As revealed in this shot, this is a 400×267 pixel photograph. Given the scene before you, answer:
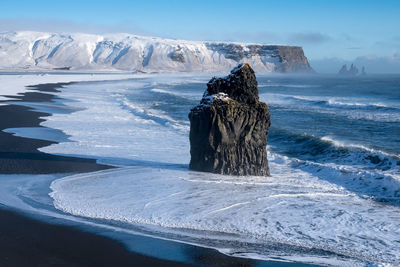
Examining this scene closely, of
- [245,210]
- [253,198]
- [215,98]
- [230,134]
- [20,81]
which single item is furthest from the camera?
[20,81]

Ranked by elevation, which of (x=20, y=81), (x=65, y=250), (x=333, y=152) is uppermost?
(x=20, y=81)

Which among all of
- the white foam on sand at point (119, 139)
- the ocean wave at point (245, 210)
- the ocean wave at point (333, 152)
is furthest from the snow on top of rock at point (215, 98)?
the ocean wave at point (333, 152)

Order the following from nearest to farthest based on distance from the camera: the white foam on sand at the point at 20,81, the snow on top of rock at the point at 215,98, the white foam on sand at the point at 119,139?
the snow on top of rock at the point at 215,98, the white foam on sand at the point at 119,139, the white foam on sand at the point at 20,81

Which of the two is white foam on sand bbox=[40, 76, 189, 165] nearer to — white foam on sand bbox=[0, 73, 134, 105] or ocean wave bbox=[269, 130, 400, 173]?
ocean wave bbox=[269, 130, 400, 173]

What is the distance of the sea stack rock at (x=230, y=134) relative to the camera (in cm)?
1062

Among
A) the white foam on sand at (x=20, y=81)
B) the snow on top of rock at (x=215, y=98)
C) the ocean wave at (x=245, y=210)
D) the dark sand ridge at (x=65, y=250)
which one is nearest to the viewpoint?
the dark sand ridge at (x=65, y=250)

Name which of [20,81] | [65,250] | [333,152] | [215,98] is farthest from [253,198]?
[20,81]

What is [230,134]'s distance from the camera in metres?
10.7

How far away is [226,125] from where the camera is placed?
10641mm

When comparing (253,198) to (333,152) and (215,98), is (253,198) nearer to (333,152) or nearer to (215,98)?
(215,98)

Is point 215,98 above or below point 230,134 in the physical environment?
above

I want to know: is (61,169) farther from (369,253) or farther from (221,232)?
(369,253)

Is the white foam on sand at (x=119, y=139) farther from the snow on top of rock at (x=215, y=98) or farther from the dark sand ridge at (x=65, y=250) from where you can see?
the dark sand ridge at (x=65, y=250)

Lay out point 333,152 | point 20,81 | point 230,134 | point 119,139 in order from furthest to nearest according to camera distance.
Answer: point 20,81
point 119,139
point 333,152
point 230,134
